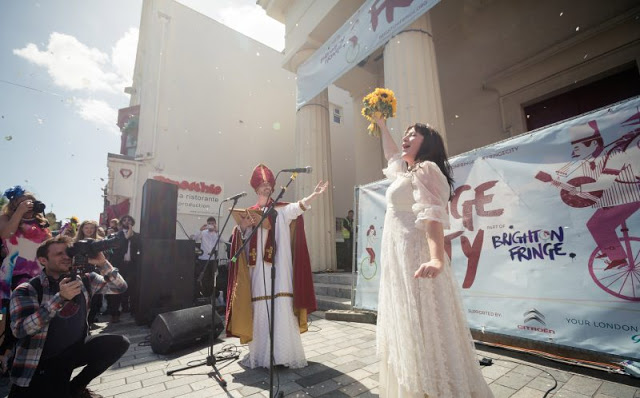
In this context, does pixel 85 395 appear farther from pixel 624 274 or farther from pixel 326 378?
pixel 624 274

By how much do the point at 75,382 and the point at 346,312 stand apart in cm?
366

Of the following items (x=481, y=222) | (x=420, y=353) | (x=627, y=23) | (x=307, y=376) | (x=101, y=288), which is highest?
(x=627, y=23)

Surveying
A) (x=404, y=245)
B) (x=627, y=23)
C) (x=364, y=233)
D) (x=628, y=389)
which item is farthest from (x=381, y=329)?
(x=627, y=23)

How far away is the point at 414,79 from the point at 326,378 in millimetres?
5122

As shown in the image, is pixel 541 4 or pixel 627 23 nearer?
pixel 627 23

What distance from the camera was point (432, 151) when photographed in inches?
78.1

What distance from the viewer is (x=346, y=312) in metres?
5.08

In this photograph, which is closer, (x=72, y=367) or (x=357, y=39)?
(x=72, y=367)

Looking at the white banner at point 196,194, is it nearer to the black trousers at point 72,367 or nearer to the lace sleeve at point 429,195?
the black trousers at point 72,367

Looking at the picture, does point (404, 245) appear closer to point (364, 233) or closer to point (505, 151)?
point (505, 151)

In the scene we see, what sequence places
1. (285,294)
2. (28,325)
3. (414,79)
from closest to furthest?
(28,325), (285,294), (414,79)

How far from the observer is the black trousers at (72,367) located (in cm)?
224

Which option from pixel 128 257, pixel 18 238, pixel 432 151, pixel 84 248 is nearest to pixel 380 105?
pixel 432 151

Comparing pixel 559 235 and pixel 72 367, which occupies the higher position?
pixel 559 235
